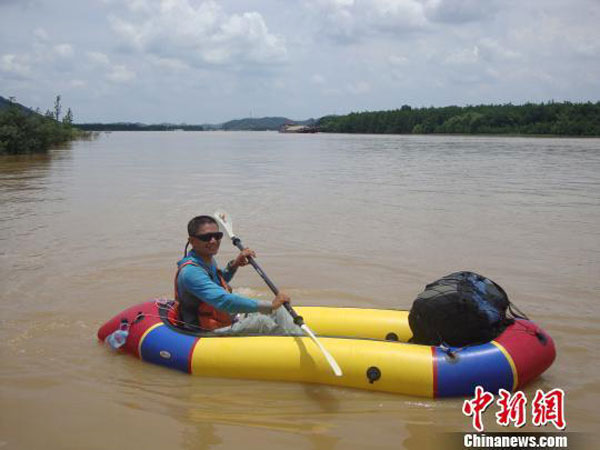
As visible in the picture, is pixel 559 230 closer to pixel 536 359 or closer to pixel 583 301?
pixel 583 301

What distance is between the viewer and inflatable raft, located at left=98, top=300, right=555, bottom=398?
3.93 metres

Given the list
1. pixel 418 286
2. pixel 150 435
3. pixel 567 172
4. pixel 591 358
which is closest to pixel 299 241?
pixel 418 286

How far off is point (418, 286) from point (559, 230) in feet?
13.7

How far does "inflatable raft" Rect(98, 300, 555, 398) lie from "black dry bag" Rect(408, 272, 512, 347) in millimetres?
103

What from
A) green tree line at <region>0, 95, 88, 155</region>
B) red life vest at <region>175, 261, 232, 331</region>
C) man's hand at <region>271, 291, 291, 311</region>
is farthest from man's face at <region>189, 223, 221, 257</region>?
green tree line at <region>0, 95, 88, 155</region>

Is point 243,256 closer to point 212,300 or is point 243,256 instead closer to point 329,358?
point 212,300

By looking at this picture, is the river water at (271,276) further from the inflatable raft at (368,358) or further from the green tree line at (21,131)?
the green tree line at (21,131)

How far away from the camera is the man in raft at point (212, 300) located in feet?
13.7

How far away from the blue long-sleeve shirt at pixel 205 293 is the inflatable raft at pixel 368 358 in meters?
0.28

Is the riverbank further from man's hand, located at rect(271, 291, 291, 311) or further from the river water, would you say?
man's hand, located at rect(271, 291, 291, 311)

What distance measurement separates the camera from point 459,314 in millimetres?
4102

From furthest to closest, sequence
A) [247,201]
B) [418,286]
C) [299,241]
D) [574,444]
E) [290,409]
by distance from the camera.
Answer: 1. [247,201]
2. [299,241]
3. [418,286]
4. [290,409]
5. [574,444]

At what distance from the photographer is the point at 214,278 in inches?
176

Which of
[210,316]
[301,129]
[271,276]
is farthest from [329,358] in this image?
[301,129]
